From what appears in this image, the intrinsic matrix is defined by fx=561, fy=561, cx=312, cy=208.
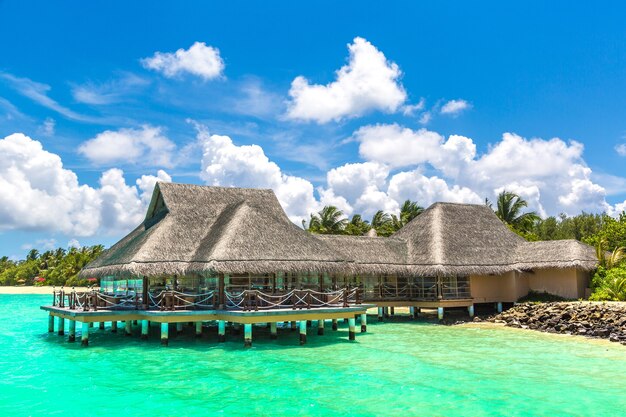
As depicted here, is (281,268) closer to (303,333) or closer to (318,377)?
(303,333)

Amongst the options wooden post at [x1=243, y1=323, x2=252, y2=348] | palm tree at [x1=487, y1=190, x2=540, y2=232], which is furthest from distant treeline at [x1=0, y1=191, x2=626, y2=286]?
wooden post at [x1=243, y1=323, x2=252, y2=348]

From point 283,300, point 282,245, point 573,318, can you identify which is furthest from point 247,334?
point 573,318

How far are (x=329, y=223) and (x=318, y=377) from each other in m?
33.6

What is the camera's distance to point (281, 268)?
57.0ft

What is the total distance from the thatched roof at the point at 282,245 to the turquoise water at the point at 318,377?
2.66 m

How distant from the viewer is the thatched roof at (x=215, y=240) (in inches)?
680

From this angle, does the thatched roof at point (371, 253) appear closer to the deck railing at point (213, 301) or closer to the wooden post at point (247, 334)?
the deck railing at point (213, 301)

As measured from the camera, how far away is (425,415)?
995 cm

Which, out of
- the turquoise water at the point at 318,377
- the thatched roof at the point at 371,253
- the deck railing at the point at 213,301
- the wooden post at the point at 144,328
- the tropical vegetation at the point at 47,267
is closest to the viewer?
the turquoise water at the point at 318,377

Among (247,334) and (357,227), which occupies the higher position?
(357,227)

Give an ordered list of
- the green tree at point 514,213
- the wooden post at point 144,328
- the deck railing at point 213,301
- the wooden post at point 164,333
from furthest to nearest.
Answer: the green tree at point 514,213, the wooden post at point 144,328, the wooden post at point 164,333, the deck railing at point 213,301

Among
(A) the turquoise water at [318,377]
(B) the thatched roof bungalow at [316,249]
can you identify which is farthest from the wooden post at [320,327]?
(B) the thatched roof bungalow at [316,249]

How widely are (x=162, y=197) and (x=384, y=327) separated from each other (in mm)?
10182

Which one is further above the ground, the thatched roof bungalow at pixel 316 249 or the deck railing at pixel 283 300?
the thatched roof bungalow at pixel 316 249
